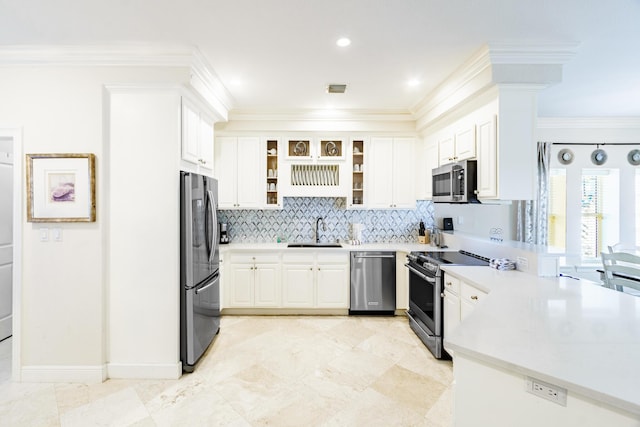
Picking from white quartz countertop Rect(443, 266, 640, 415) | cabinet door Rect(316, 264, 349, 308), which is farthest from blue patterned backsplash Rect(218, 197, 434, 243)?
white quartz countertop Rect(443, 266, 640, 415)

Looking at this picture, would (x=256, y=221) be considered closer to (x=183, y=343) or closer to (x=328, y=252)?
(x=328, y=252)

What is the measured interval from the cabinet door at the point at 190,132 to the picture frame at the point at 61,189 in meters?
0.73

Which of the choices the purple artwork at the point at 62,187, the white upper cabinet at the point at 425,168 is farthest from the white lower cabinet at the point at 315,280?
the purple artwork at the point at 62,187

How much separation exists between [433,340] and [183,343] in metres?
2.32

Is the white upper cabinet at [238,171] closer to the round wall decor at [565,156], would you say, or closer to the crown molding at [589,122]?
the crown molding at [589,122]

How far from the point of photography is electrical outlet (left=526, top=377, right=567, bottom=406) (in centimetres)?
105

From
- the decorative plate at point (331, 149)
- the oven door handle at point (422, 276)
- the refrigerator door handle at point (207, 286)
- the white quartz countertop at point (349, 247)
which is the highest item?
the decorative plate at point (331, 149)

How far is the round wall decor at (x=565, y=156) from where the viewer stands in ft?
14.2

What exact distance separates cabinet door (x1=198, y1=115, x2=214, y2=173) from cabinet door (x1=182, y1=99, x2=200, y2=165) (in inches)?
4.3

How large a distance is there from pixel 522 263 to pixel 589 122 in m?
3.13

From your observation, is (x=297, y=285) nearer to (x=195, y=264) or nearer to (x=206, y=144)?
(x=195, y=264)

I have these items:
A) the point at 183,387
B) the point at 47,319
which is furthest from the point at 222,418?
the point at 47,319

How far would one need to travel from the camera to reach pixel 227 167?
13.7 feet

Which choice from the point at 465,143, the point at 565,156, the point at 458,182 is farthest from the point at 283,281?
the point at 565,156
